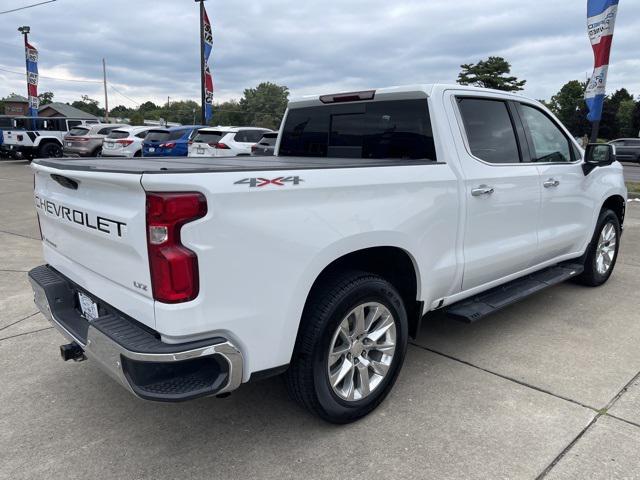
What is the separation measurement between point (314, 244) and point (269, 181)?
1.25 ft

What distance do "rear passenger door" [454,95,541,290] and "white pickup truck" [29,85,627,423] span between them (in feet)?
0.05

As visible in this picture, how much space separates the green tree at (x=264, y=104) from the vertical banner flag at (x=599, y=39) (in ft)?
292

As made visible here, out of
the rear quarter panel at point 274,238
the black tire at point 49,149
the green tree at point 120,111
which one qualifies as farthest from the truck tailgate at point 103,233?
the green tree at point 120,111

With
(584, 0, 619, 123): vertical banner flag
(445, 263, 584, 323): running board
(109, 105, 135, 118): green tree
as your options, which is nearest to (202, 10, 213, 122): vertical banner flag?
(584, 0, 619, 123): vertical banner flag

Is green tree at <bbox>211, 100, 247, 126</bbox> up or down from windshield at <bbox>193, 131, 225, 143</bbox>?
up

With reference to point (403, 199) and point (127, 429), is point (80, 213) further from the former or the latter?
point (403, 199)

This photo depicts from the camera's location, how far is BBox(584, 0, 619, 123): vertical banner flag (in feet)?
32.8

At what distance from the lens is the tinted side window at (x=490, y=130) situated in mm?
3518

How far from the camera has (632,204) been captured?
11336 mm

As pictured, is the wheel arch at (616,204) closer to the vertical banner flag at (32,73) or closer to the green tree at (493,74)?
the vertical banner flag at (32,73)

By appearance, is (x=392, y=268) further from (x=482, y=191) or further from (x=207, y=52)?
(x=207, y=52)

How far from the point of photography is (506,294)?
3.88 meters

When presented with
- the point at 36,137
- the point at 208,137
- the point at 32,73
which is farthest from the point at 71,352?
the point at 32,73

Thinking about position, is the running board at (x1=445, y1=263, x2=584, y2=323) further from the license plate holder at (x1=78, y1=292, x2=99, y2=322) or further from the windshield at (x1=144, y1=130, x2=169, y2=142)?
the windshield at (x1=144, y1=130, x2=169, y2=142)
